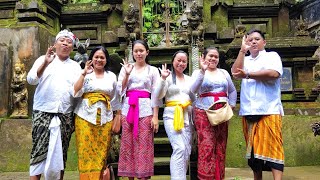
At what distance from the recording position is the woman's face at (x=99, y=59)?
4168 millimetres

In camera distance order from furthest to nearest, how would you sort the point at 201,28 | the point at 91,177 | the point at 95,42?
the point at 95,42 → the point at 201,28 → the point at 91,177

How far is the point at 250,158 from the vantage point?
13.6ft

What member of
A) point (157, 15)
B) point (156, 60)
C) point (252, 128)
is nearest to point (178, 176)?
point (252, 128)

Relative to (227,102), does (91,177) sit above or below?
below

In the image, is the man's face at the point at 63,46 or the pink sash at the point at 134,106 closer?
the man's face at the point at 63,46

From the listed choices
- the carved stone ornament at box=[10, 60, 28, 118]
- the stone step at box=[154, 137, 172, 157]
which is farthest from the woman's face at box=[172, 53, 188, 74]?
the carved stone ornament at box=[10, 60, 28, 118]

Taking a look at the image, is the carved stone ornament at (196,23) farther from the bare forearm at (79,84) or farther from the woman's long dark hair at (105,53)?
the bare forearm at (79,84)

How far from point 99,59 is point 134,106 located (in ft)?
2.07

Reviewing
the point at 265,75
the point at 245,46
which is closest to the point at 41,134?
the point at 245,46

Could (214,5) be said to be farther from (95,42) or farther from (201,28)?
(95,42)

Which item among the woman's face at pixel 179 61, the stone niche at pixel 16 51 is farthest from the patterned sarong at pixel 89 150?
the stone niche at pixel 16 51

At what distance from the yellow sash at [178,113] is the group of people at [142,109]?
11 mm

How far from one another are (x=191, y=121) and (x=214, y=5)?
5395 millimetres

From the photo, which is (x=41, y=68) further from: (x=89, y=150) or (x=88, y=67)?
(x=89, y=150)
